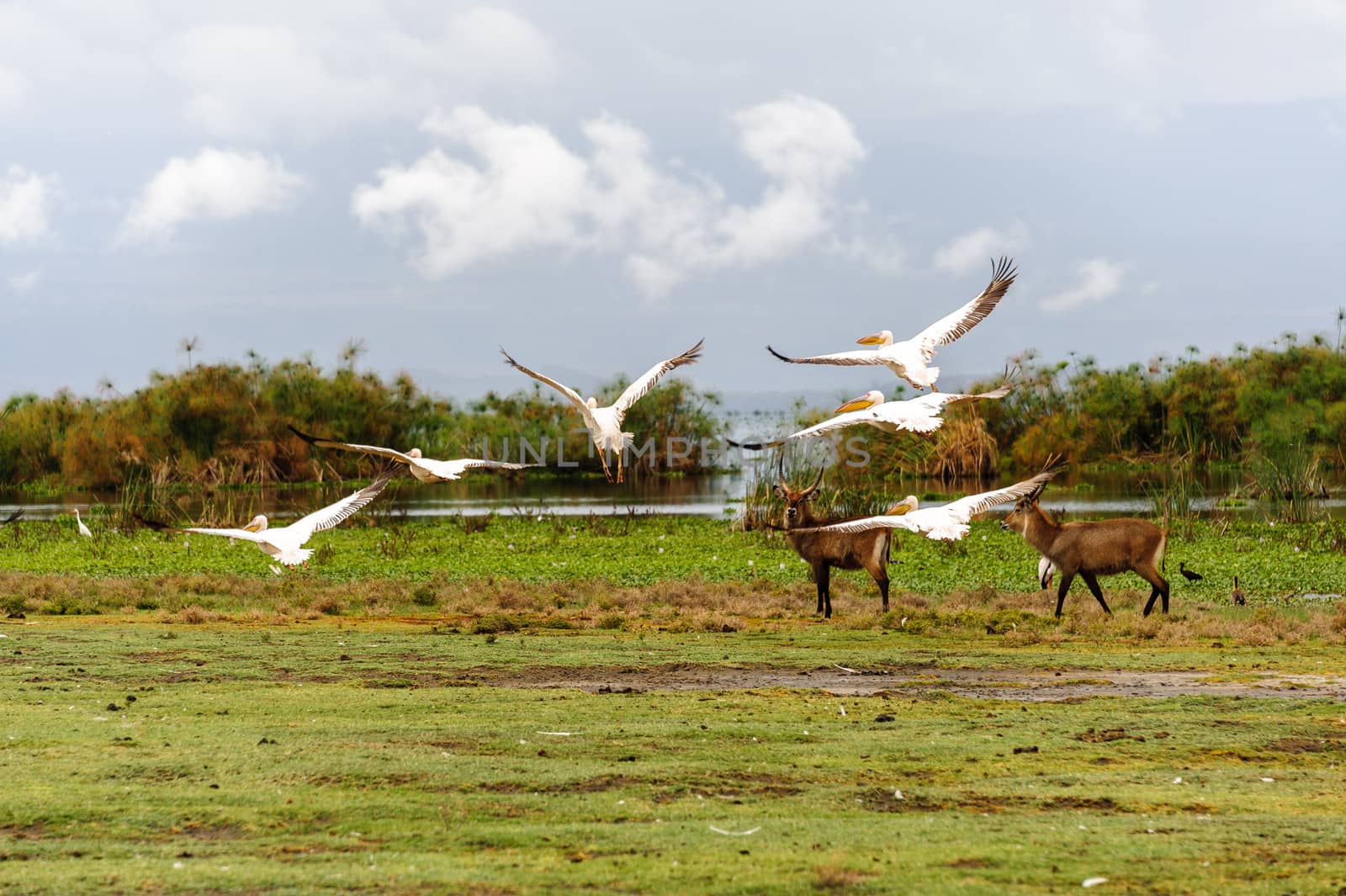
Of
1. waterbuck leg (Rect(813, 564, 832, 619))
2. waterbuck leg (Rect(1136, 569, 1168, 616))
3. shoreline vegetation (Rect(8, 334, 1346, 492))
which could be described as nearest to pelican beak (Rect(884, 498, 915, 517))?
waterbuck leg (Rect(813, 564, 832, 619))

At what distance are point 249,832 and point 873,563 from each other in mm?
10810

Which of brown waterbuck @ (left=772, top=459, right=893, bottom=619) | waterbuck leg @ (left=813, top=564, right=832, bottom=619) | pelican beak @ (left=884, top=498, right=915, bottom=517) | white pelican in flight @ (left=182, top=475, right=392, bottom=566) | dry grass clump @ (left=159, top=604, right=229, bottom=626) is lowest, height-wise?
dry grass clump @ (left=159, top=604, right=229, bottom=626)

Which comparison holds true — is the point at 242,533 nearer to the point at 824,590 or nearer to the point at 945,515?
the point at 945,515

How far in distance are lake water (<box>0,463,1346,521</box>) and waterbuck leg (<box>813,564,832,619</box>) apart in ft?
41.9

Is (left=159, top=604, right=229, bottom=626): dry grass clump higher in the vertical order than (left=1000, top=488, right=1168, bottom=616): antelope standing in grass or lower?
lower

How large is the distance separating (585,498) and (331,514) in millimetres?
29502

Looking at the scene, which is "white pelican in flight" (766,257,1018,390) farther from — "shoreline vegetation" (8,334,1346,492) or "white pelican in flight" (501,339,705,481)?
"shoreline vegetation" (8,334,1346,492)

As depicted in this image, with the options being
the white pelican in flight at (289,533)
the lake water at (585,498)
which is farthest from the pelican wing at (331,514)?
the lake water at (585,498)

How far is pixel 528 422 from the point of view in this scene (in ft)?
182

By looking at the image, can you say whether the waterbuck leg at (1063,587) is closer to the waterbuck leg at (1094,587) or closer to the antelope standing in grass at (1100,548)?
the antelope standing in grass at (1100,548)

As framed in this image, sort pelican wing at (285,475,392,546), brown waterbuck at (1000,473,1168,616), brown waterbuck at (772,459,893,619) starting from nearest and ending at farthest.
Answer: pelican wing at (285,475,392,546) → brown waterbuck at (1000,473,1168,616) → brown waterbuck at (772,459,893,619)

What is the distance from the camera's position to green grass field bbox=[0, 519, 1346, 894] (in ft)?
19.5

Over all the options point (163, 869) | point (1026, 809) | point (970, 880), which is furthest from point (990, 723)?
point (163, 869)

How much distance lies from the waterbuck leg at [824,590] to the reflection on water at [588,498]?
8701 mm
